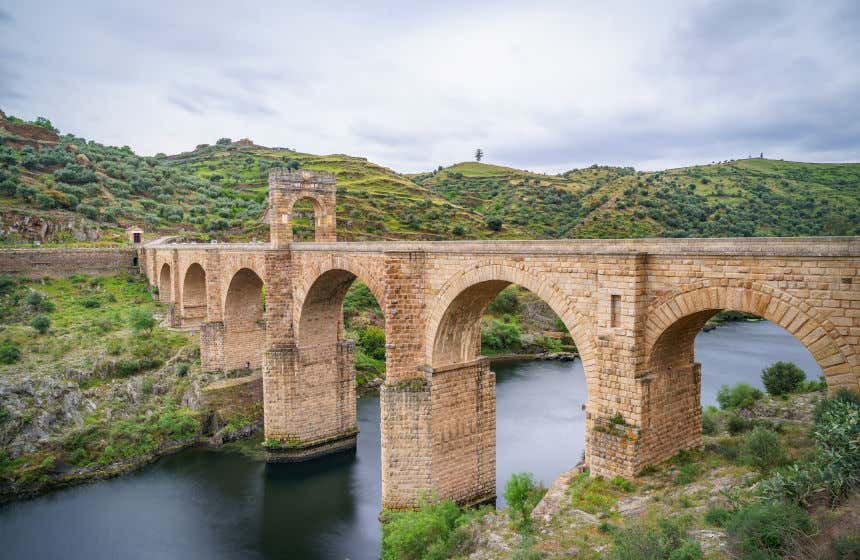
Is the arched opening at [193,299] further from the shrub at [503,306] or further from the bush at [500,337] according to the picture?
the shrub at [503,306]

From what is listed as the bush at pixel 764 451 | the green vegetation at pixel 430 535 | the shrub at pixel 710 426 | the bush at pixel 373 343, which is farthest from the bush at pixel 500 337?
the bush at pixel 764 451

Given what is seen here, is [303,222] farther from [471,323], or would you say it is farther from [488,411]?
[488,411]

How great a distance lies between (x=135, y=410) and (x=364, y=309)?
1531 cm

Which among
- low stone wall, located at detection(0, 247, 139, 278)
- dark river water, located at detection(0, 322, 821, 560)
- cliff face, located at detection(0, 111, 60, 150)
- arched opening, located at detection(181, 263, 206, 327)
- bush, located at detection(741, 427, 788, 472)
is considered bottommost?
dark river water, located at detection(0, 322, 821, 560)

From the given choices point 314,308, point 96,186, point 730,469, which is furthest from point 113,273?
point 730,469

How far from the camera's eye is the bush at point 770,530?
5.37m

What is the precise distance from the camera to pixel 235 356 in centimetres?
2247

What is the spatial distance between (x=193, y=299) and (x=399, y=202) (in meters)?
26.7

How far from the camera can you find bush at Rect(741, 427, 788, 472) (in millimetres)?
8047

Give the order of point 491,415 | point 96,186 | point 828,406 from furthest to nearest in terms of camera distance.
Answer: point 96,186
point 491,415
point 828,406

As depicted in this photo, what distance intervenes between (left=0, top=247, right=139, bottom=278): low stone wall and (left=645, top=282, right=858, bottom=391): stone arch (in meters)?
37.5

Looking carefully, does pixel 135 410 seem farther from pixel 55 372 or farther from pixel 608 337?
pixel 608 337

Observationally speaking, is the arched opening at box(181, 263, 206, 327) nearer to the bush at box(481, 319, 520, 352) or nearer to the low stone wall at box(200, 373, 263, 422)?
the low stone wall at box(200, 373, 263, 422)

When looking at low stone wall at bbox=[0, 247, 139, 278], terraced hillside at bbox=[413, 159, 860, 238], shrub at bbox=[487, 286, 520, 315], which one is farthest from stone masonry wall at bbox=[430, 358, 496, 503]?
terraced hillside at bbox=[413, 159, 860, 238]
